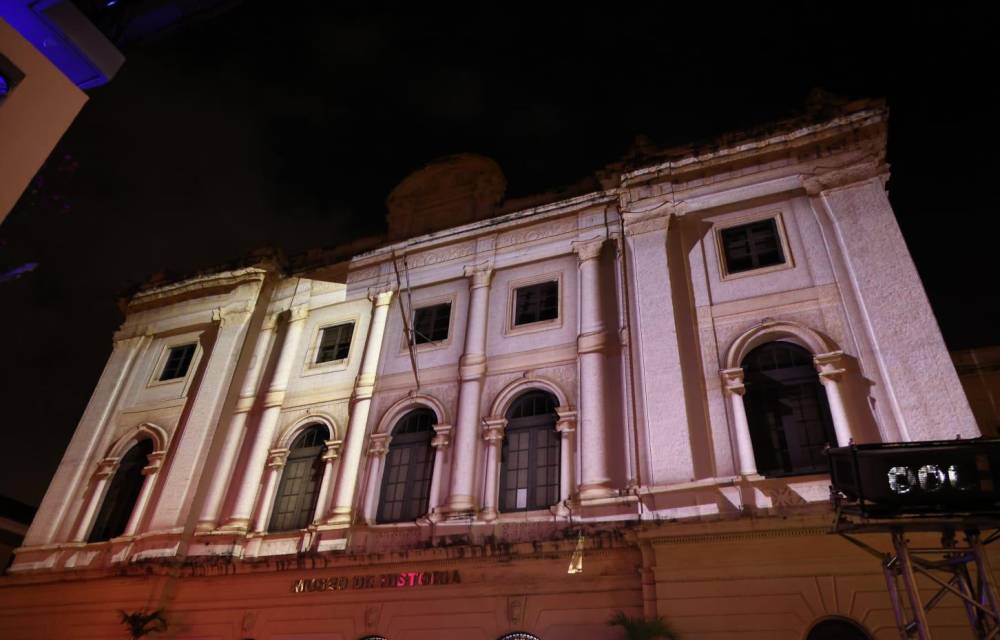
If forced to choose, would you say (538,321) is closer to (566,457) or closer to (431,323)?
(431,323)

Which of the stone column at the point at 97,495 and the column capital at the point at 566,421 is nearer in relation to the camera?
the column capital at the point at 566,421

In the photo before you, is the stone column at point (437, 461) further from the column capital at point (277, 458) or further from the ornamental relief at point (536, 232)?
the ornamental relief at point (536, 232)

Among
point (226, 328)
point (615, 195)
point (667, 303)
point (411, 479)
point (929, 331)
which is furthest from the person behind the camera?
point (226, 328)

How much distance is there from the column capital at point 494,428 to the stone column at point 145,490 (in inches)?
341

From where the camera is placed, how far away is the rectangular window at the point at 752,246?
1305 cm

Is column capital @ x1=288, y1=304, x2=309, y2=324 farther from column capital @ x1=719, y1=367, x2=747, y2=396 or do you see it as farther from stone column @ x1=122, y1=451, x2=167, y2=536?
column capital @ x1=719, y1=367, x2=747, y2=396

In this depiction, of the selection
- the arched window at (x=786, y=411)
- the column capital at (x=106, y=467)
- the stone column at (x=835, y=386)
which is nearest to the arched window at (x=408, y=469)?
the arched window at (x=786, y=411)

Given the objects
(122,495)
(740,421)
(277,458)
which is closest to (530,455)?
(740,421)

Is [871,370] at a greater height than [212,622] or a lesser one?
greater

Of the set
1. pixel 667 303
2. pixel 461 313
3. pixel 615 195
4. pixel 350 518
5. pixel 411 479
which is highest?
pixel 615 195

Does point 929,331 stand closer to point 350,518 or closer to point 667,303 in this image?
point 667,303

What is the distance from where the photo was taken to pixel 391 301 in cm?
1694

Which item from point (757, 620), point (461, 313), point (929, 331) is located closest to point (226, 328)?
point (461, 313)

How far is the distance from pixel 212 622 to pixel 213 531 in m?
2.03
